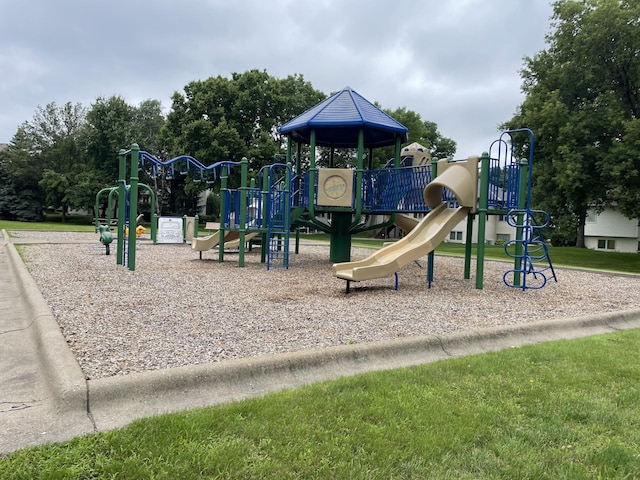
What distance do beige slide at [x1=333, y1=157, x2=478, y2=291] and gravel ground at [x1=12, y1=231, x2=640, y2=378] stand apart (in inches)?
18.8

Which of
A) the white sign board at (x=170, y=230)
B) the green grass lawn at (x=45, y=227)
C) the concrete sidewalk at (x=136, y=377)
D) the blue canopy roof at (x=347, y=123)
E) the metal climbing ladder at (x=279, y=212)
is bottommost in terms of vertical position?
the concrete sidewalk at (x=136, y=377)

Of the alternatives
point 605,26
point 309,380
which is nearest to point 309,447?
point 309,380

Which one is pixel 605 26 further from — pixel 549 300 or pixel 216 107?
pixel 216 107

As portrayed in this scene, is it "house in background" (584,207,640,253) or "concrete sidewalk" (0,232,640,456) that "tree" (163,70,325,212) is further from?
"concrete sidewalk" (0,232,640,456)

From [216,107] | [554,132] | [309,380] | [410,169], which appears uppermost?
[216,107]

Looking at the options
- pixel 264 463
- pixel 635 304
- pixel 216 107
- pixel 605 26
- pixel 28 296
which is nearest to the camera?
pixel 264 463

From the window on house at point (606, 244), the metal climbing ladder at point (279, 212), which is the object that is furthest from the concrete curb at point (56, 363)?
the window on house at point (606, 244)

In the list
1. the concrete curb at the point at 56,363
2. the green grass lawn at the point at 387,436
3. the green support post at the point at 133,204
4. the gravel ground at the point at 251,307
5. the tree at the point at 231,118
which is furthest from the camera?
the tree at the point at 231,118

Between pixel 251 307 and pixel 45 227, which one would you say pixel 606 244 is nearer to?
pixel 251 307

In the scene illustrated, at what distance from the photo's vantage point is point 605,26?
63.8 ft

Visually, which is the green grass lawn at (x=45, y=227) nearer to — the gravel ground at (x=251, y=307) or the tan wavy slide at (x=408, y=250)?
the gravel ground at (x=251, y=307)

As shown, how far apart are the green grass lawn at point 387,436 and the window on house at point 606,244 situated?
4375cm

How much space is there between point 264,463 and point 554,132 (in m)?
21.7

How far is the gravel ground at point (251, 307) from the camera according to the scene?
4496mm
